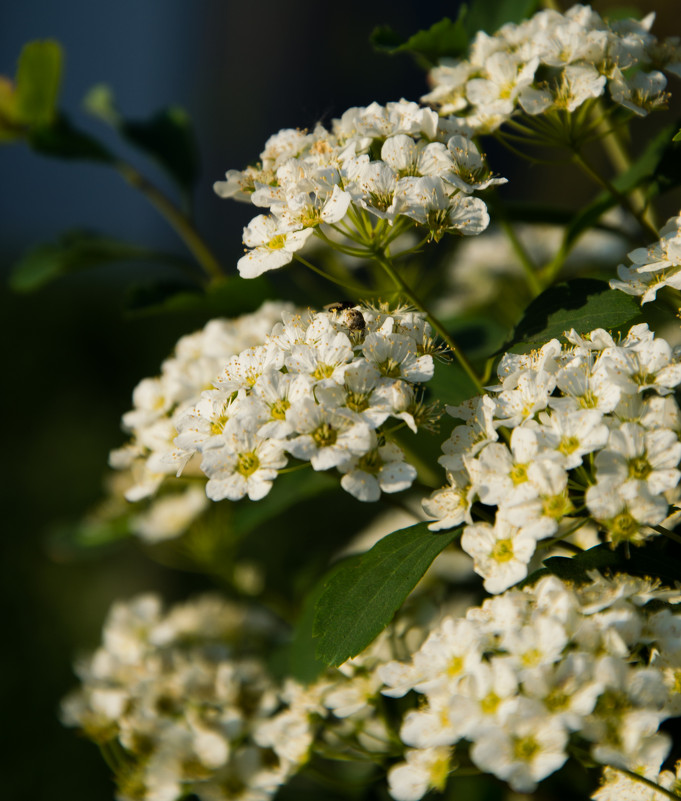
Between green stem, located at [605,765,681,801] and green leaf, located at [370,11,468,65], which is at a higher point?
green leaf, located at [370,11,468,65]

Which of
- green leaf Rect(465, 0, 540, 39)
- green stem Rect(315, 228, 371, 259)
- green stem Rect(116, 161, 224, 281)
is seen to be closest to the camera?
green stem Rect(315, 228, 371, 259)

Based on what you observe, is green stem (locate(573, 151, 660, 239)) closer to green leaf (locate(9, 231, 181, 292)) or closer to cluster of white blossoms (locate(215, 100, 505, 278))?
cluster of white blossoms (locate(215, 100, 505, 278))

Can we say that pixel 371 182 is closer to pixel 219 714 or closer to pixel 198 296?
pixel 198 296

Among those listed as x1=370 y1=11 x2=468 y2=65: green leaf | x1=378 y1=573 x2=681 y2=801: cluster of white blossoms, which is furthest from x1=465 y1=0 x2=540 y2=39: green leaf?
x1=378 y1=573 x2=681 y2=801: cluster of white blossoms

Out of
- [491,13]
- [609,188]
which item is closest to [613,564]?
[609,188]

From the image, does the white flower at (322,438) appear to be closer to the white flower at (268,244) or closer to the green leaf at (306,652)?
the white flower at (268,244)

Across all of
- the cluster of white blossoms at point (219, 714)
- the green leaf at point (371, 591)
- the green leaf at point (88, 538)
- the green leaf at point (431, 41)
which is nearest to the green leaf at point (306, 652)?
the cluster of white blossoms at point (219, 714)
